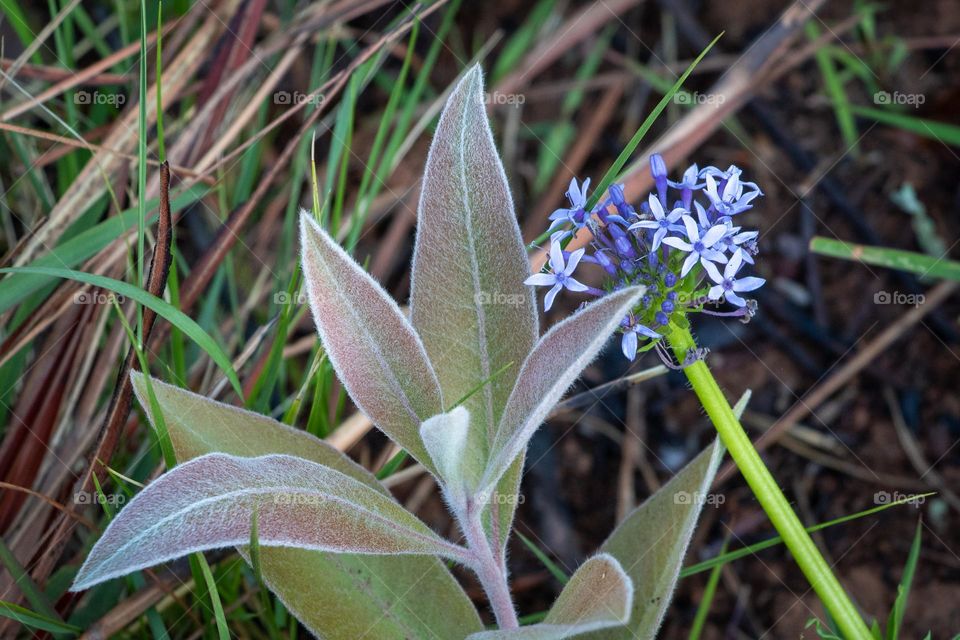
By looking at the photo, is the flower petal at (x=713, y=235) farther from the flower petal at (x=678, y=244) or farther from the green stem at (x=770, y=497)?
the green stem at (x=770, y=497)

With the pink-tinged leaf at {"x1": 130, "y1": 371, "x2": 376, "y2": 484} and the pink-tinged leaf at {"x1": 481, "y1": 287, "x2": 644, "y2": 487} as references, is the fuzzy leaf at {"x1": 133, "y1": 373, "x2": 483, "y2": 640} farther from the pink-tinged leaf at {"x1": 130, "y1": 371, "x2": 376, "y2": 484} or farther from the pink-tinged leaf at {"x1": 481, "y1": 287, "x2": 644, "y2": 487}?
the pink-tinged leaf at {"x1": 481, "y1": 287, "x2": 644, "y2": 487}

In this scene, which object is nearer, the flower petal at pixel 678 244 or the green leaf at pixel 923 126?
the flower petal at pixel 678 244

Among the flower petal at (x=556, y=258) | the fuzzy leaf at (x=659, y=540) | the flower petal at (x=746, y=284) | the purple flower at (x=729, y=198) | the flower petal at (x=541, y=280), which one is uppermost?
the purple flower at (x=729, y=198)

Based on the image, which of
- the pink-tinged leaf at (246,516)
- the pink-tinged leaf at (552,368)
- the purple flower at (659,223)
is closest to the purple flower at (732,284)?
the purple flower at (659,223)

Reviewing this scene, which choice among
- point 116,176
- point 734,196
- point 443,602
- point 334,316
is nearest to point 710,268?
point 734,196

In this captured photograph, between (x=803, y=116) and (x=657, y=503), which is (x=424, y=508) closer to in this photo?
(x=657, y=503)

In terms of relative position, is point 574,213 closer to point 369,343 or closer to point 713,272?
point 713,272

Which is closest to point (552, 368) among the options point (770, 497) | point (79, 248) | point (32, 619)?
point (770, 497)
